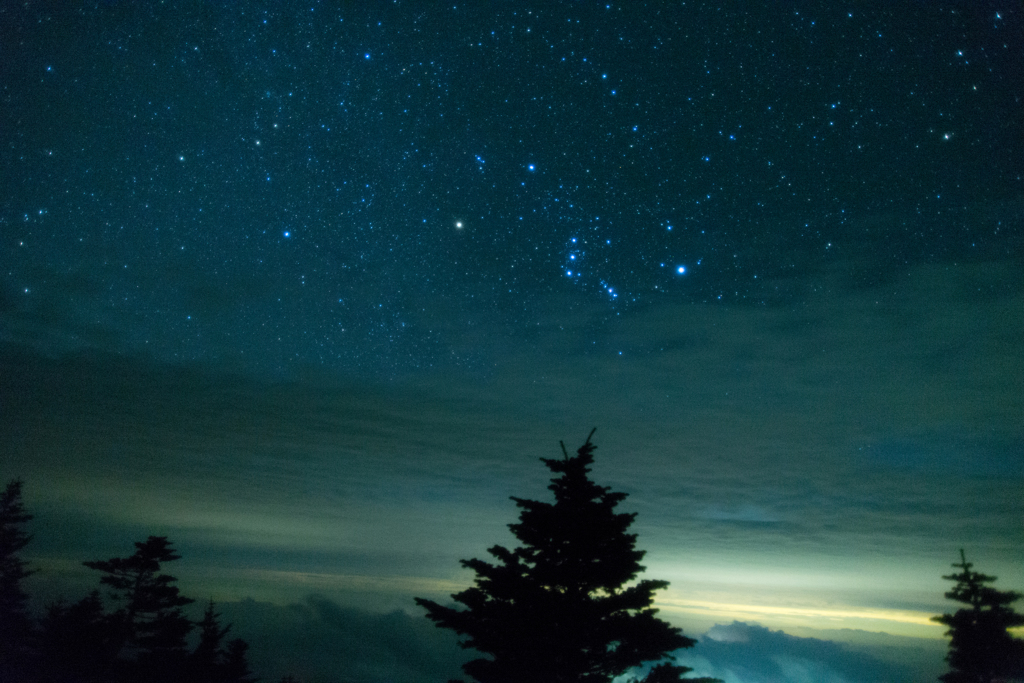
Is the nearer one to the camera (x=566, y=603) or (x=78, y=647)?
(x=566, y=603)

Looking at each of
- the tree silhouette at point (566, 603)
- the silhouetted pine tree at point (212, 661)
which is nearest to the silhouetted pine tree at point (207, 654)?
the silhouetted pine tree at point (212, 661)

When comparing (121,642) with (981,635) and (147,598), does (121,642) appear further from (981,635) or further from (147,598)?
(981,635)

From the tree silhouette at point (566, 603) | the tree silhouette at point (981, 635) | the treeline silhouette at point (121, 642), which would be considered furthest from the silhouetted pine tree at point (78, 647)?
the tree silhouette at point (981, 635)

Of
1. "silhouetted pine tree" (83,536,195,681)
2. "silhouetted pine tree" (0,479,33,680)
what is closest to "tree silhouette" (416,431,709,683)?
"silhouetted pine tree" (83,536,195,681)

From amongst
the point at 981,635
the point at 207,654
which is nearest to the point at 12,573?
the point at 207,654

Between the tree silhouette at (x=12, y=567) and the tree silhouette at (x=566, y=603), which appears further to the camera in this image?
the tree silhouette at (x=12, y=567)

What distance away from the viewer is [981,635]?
26.6m

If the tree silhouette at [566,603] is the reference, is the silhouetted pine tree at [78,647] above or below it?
below

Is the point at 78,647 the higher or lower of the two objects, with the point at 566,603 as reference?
lower

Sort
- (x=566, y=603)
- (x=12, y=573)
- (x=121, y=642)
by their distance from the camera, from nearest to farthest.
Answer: (x=566, y=603)
(x=121, y=642)
(x=12, y=573)

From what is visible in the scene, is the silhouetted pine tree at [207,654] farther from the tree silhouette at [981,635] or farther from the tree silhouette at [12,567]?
the tree silhouette at [981,635]

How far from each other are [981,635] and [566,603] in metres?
32.3

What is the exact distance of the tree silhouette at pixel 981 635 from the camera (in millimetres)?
26141

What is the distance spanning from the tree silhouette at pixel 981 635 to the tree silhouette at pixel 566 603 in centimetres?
2952
